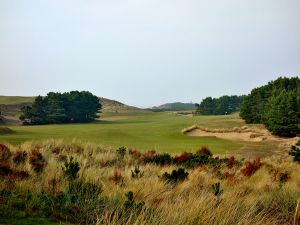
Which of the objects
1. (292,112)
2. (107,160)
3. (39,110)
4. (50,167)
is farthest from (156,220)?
(39,110)

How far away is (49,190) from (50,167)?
3128mm

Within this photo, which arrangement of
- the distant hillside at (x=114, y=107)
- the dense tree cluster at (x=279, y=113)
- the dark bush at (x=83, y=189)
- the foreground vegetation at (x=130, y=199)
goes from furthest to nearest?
the distant hillside at (x=114, y=107)
the dense tree cluster at (x=279, y=113)
the dark bush at (x=83, y=189)
the foreground vegetation at (x=130, y=199)

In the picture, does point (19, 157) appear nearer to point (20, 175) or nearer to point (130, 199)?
point (20, 175)

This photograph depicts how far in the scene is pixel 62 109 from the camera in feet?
228

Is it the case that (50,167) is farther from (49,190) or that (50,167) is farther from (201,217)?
(201,217)

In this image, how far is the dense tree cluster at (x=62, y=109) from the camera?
2625 inches

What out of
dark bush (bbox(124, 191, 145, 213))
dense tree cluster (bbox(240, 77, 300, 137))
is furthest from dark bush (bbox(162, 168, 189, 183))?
dense tree cluster (bbox(240, 77, 300, 137))

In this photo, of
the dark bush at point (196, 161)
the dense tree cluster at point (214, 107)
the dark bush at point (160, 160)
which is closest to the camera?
the dark bush at point (196, 161)

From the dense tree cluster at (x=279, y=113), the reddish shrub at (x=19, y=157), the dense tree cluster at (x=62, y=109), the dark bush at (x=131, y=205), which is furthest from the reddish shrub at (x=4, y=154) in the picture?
the dense tree cluster at (x=62, y=109)

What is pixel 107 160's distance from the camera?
14.2 metres

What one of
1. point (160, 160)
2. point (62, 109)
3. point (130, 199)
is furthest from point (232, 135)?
point (130, 199)

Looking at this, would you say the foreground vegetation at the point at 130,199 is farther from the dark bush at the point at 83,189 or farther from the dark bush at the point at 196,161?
the dark bush at the point at 196,161

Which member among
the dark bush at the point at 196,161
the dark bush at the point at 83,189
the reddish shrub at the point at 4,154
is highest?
the reddish shrub at the point at 4,154

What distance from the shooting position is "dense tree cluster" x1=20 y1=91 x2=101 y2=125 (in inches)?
2625
